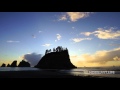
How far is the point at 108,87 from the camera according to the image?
5.07 m
